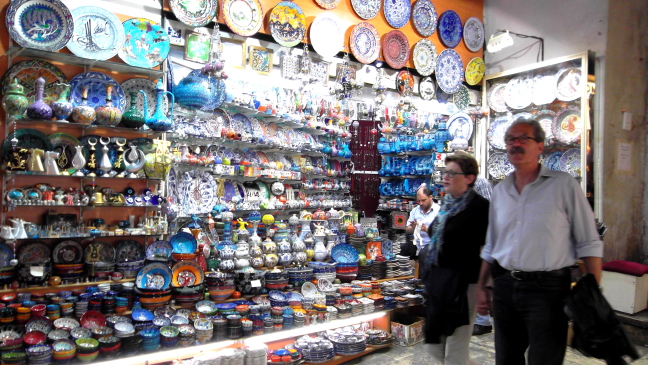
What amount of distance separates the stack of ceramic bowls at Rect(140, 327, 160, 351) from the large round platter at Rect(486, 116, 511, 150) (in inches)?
186

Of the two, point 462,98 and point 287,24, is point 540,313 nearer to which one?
point 287,24

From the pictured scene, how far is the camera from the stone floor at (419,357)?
12.1 feet

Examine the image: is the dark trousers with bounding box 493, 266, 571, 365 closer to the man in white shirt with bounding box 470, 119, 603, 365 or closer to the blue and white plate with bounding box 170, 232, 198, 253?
the man in white shirt with bounding box 470, 119, 603, 365

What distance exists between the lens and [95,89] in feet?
10.9

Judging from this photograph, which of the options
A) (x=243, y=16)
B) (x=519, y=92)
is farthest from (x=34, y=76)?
(x=519, y=92)

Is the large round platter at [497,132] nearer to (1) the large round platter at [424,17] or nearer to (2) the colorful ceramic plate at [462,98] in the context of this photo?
(2) the colorful ceramic plate at [462,98]

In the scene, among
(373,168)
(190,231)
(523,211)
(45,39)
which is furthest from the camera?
(373,168)

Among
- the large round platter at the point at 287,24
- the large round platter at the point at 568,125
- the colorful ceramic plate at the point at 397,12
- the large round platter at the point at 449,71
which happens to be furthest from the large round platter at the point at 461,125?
the large round platter at the point at 287,24

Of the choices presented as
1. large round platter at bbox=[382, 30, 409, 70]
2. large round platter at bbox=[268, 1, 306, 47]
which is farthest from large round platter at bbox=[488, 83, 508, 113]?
large round platter at bbox=[268, 1, 306, 47]

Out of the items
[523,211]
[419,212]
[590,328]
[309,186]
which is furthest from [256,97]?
[590,328]

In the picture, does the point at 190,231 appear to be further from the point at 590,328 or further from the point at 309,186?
the point at 590,328

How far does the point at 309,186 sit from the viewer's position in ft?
15.1

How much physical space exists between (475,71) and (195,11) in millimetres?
4046

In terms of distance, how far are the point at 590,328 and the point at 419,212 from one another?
2.79 meters
